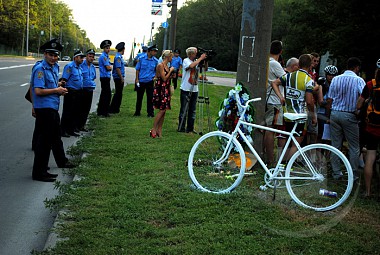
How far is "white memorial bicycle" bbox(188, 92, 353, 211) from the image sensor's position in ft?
21.3

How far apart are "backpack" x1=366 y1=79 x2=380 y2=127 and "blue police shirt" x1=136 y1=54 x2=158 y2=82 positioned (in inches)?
340

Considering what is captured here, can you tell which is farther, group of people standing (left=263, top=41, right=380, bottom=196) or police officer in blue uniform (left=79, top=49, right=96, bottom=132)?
police officer in blue uniform (left=79, top=49, right=96, bottom=132)

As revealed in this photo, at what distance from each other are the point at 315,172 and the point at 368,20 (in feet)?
77.6

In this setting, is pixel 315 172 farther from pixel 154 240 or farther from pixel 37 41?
pixel 37 41

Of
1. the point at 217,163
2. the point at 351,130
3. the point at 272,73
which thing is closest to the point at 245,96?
the point at 272,73

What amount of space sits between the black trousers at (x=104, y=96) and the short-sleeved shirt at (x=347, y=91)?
7.78 meters

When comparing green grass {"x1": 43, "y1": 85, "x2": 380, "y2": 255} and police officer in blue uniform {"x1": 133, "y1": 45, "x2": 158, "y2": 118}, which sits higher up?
police officer in blue uniform {"x1": 133, "y1": 45, "x2": 158, "y2": 118}

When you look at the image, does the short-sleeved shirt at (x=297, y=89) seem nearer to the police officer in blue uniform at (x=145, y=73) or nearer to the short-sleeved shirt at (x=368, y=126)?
the short-sleeved shirt at (x=368, y=126)

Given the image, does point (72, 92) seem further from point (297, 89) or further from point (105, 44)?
point (297, 89)

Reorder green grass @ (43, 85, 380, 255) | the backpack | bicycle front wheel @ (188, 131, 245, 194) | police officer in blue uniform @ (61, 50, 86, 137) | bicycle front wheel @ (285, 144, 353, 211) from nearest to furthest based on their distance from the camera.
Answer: green grass @ (43, 85, 380, 255), bicycle front wheel @ (285, 144, 353, 211), bicycle front wheel @ (188, 131, 245, 194), the backpack, police officer in blue uniform @ (61, 50, 86, 137)

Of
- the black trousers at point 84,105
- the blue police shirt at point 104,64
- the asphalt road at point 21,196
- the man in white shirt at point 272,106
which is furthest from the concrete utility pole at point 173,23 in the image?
the man in white shirt at point 272,106

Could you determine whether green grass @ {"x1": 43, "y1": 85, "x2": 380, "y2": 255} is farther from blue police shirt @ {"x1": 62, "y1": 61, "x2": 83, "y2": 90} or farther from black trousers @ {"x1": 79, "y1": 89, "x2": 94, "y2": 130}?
black trousers @ {"x1": 79, "y1": 89, "x2": 94, "y2": 130}

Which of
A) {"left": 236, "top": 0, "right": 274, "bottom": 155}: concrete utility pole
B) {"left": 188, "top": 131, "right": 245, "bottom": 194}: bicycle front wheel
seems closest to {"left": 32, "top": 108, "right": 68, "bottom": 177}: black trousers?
{"left": 188, "top": 131, "right": 245, "bottom": 194}: bicycle front wheel

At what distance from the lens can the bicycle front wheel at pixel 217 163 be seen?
701cm
